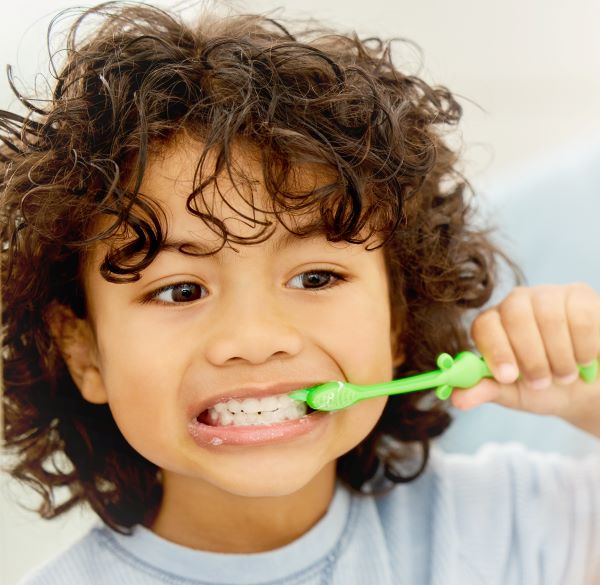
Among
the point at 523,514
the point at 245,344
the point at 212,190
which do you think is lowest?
the point at 523,514

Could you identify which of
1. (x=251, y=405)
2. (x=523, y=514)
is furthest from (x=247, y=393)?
(x=523, y=514)

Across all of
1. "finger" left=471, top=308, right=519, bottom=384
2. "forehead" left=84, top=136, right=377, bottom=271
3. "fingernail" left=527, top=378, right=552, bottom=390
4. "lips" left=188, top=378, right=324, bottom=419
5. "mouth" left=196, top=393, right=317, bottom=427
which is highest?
"forehead" left=84, top=136, right=377, bottom=271

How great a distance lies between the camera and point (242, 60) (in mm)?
667

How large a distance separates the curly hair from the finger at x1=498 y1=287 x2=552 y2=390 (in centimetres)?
10

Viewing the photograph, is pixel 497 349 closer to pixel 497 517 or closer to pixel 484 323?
pixel 484 323

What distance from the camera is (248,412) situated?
0.68 meters

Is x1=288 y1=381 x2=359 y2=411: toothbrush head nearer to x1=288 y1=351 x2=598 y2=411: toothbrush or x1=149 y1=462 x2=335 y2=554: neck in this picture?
x1=288 y1=351 x2=598 y2=411: toothbrush

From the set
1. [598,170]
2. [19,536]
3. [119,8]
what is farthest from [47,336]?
[598,170]

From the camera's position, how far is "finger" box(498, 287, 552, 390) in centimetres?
75

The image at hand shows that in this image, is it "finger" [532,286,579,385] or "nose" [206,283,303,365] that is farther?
"finger" [532,286,579,385]

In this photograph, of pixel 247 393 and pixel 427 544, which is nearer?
pixel 247 393

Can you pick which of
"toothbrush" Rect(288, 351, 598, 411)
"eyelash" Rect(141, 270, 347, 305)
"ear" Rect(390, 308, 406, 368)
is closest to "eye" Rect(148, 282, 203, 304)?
"eyelash" Rect(141, 270, 347, 305)

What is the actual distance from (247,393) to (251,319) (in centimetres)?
6

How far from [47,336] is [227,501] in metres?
0.21
